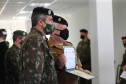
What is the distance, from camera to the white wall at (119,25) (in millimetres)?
6832

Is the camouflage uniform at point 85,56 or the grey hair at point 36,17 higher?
the grey hair at point 36,17

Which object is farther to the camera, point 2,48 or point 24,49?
point 2,48

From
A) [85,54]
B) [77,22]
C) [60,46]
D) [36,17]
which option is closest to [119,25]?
[85,54]

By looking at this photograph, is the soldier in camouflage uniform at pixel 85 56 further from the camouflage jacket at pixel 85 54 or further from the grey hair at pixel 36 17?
the grey hair at pixel 36 17

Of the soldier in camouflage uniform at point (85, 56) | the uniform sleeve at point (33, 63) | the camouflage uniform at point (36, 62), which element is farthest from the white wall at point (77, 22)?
the uniform sleeve at point (33, 63)

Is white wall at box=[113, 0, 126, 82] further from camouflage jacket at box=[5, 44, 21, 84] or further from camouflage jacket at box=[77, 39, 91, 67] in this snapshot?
camouflage jacket at box=[5, 44, 21, 84]

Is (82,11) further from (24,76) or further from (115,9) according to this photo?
(24,76)

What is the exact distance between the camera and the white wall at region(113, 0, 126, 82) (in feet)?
22.4

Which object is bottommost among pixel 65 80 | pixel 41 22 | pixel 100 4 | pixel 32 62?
pixel 65 80

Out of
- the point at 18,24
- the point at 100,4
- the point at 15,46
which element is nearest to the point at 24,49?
the point at 15,46

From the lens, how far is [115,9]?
283 inches

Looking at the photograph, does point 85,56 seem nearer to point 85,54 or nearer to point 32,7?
point 85,54

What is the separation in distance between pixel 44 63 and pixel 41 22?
416mm

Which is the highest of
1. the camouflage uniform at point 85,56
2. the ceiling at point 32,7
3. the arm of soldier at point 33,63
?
the ceiling at point 32,7
